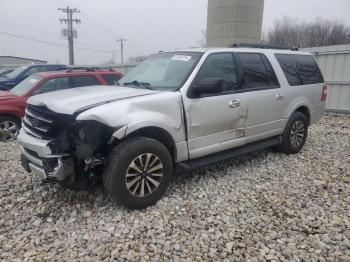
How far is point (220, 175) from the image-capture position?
4570mm

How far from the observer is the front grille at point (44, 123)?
326cm

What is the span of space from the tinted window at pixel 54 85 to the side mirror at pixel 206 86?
180 inches

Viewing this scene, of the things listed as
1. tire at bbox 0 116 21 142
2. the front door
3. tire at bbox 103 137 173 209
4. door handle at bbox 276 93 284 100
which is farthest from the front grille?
door handle at bbox 276 93 284 100

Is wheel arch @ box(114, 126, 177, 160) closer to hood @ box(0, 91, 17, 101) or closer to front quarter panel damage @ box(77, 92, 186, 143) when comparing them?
front quarter panel damage @ box(77, 92, 186, 143)

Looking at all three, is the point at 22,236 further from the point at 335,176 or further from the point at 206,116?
the point at 335,176

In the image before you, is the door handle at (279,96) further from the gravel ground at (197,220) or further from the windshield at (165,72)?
the windshield at (165,72)

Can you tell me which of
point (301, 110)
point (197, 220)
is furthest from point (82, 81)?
point (197, 220)

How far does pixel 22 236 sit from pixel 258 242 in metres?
2.39

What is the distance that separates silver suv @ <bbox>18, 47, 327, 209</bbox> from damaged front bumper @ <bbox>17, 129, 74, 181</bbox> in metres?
0.01

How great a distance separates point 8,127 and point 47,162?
4150 millimetres

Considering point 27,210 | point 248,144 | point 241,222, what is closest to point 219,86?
point 248,144

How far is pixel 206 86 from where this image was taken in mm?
3736

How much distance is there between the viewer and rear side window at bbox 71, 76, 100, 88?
738 centimetres

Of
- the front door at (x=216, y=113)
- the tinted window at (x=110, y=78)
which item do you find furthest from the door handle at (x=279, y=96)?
the tinted window at (x=110, y=78)
